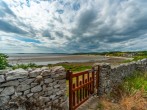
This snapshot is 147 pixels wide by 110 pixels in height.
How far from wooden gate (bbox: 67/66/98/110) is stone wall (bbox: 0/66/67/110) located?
349 millimetres

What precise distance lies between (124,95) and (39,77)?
15.7 ft

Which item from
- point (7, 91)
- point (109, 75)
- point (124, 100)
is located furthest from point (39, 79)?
point (109, 75)

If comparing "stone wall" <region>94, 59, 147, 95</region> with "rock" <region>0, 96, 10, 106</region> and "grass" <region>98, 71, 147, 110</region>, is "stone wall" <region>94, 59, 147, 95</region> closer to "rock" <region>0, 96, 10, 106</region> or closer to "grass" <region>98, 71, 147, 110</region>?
"grass" <region>98, 71, 147, 110</region>

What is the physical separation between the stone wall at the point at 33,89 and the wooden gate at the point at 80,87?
1.15 ft

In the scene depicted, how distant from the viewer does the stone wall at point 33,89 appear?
341 cm

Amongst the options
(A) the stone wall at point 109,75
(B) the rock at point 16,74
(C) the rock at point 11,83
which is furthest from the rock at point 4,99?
(A) the stone wall at point 109,75

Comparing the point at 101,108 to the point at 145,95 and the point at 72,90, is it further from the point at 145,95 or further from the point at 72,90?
the point at 145,95

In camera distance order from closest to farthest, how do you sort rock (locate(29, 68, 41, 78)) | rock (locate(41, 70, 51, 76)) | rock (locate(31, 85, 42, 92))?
rock (locate(29, 68, 41, 78)) < rock (locate(31, 85, 42, 92)) < rock (locate(41, 70, 51, 76))

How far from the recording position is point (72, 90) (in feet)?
17.6

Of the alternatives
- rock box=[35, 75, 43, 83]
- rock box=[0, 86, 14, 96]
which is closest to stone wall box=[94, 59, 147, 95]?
rock box=[35, 75, 43, 83]

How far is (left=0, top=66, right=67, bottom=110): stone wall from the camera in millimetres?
3412

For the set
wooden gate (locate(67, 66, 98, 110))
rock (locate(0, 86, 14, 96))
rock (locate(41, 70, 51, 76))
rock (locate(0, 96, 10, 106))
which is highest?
rock (locate(41, 70, 51, 76))

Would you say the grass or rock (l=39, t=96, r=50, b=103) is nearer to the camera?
rock (l=39, t=96, r=50, b=103)

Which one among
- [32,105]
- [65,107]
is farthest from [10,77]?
[65,107]
